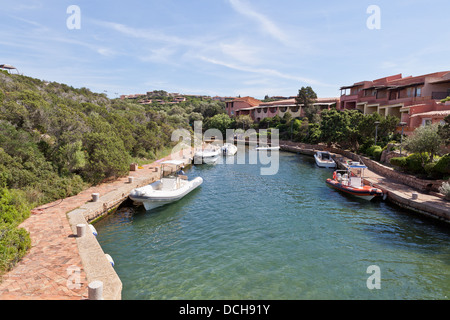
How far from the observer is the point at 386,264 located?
976 cm

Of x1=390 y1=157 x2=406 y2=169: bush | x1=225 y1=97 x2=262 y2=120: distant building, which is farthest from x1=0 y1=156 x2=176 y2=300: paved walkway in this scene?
x1=225 y1=97 x2=262 y2=120: distant building

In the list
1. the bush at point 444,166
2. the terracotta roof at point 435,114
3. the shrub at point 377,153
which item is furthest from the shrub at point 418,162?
the terracotta roof at point 435,114

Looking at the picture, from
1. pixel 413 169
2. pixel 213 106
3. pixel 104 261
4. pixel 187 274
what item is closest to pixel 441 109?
pixel 413 169

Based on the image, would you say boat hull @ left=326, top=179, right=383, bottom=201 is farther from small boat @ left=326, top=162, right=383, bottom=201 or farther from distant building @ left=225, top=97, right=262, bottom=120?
distant building @ left=225, top=97, right=262, bottom=120

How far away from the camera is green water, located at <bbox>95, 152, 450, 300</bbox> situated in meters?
8.23

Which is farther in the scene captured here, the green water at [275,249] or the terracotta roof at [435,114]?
the terracotta roof at [435,114]

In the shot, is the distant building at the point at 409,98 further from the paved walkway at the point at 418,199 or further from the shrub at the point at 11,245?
the shrub at the point at 11,245

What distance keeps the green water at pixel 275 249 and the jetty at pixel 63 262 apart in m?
1.08

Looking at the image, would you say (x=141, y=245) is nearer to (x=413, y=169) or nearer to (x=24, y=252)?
(x=24, y=252)

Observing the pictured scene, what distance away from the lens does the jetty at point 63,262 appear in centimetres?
648

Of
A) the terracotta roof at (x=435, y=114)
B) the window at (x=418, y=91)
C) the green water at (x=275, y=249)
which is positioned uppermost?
the window at (x=418, y=91)

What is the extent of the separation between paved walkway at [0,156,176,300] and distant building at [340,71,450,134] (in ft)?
85.6
